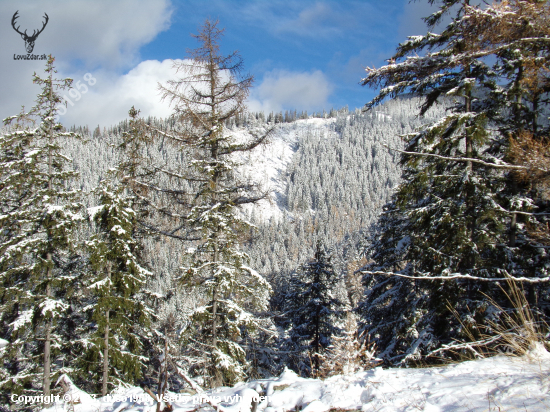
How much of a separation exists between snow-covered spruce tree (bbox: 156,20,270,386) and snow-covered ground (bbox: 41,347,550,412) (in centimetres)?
485

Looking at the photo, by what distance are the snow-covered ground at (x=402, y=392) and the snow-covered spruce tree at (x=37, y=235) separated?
26.6ft

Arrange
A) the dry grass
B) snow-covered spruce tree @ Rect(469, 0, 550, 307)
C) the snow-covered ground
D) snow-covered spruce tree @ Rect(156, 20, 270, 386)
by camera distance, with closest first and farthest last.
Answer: the snow-covered ground < the dry grass < snow-covered spruce tree @ Rect(469, 0, 550, 307) < snow-covered spruce tree @ Rect(156, 20, 270, 386)

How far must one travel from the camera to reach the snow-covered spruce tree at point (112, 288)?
9.61 meters

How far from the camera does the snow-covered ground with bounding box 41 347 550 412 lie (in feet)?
7.47

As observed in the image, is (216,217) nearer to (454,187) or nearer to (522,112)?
(454,187)

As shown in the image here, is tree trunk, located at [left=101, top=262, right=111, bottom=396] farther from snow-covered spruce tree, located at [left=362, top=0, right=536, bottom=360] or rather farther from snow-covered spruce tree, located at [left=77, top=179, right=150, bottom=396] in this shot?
snow-covered spruce tree, located at [left=362, top=0, right=536, bottom=360]

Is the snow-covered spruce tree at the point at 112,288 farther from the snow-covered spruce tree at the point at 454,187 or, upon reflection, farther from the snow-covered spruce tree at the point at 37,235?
the snow-covered spruce tree at the point at 454,187

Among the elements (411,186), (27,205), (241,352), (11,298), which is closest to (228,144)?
(411,186)

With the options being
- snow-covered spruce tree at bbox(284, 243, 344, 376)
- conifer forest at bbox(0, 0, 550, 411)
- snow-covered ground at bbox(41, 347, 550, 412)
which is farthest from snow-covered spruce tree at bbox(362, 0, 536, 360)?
snow-covered spruce tree at bbox(284, 243, 344, 376)

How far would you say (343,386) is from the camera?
3096 mm

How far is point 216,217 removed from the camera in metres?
8.46

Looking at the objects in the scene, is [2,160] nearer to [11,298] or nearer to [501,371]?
[11,298]

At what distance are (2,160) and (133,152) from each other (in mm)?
5882

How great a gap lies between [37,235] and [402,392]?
40.4 ft
